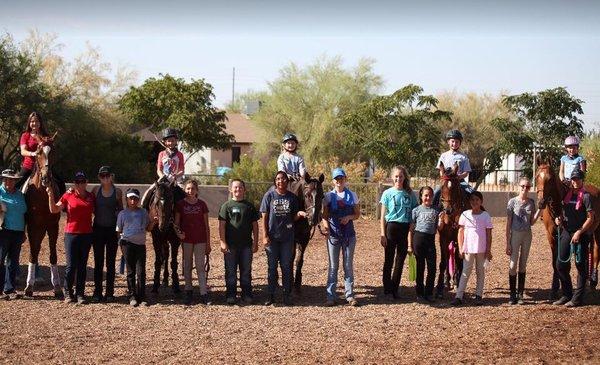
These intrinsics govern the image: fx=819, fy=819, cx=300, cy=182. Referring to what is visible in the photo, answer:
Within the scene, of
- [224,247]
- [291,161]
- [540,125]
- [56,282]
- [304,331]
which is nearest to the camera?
[304,331]

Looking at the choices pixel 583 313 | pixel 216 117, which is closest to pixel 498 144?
pixel 216 117

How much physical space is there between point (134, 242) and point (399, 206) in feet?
12.5

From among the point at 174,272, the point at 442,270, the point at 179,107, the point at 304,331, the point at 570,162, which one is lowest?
the point at 304,331

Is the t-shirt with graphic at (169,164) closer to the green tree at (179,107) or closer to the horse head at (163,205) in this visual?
the horse head at (163,205)

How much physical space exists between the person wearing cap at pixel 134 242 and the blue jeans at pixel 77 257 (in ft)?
1.76

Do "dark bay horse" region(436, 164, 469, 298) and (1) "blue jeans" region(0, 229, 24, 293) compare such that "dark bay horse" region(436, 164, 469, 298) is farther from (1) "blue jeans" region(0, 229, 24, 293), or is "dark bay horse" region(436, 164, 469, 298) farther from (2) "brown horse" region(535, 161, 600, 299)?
(1) "blue jeans" region(0, 229, 24, 293)

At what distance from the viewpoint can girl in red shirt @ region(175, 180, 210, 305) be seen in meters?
11.7

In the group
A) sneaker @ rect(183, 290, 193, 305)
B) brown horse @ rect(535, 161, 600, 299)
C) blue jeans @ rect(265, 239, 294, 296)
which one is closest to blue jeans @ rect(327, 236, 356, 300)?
blue jeans @ rect(265, 239, 294, 296)

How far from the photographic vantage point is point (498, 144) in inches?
1232

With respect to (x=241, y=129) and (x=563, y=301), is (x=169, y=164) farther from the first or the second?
(x=241, y=129)

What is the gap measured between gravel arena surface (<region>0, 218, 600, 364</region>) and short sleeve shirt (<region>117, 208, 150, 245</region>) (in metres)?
0.96

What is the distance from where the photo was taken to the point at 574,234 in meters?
11.4

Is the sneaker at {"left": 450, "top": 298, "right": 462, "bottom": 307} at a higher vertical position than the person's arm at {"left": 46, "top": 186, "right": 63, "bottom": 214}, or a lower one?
lower

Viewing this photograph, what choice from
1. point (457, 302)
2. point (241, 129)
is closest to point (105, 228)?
point (457, 302)
